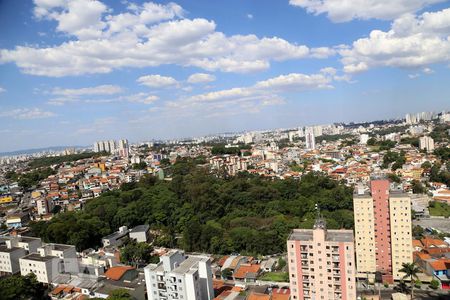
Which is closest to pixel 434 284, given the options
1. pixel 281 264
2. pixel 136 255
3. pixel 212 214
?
pixel 281 264

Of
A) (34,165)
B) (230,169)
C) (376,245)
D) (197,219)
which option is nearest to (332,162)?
(230,169)

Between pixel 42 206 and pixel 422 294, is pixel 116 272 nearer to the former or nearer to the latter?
pixel 422 294

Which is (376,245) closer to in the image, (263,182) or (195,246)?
(195,246)

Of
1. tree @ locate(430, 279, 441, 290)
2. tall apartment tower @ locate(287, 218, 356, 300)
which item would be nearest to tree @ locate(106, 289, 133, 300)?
tall apartment tower @ locate(287, 218, 356, 300)

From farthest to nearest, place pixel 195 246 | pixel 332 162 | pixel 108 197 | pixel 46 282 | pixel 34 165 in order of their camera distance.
Answer: pixel 34 165 < pixel 332 162 < pixel 108 197 < pixel 195 246 < pixel 46 282

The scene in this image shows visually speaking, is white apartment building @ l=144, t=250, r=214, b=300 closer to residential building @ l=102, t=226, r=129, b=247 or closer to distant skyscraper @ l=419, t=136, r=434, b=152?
residential building @ l=102, t=226, r=129, b=247
